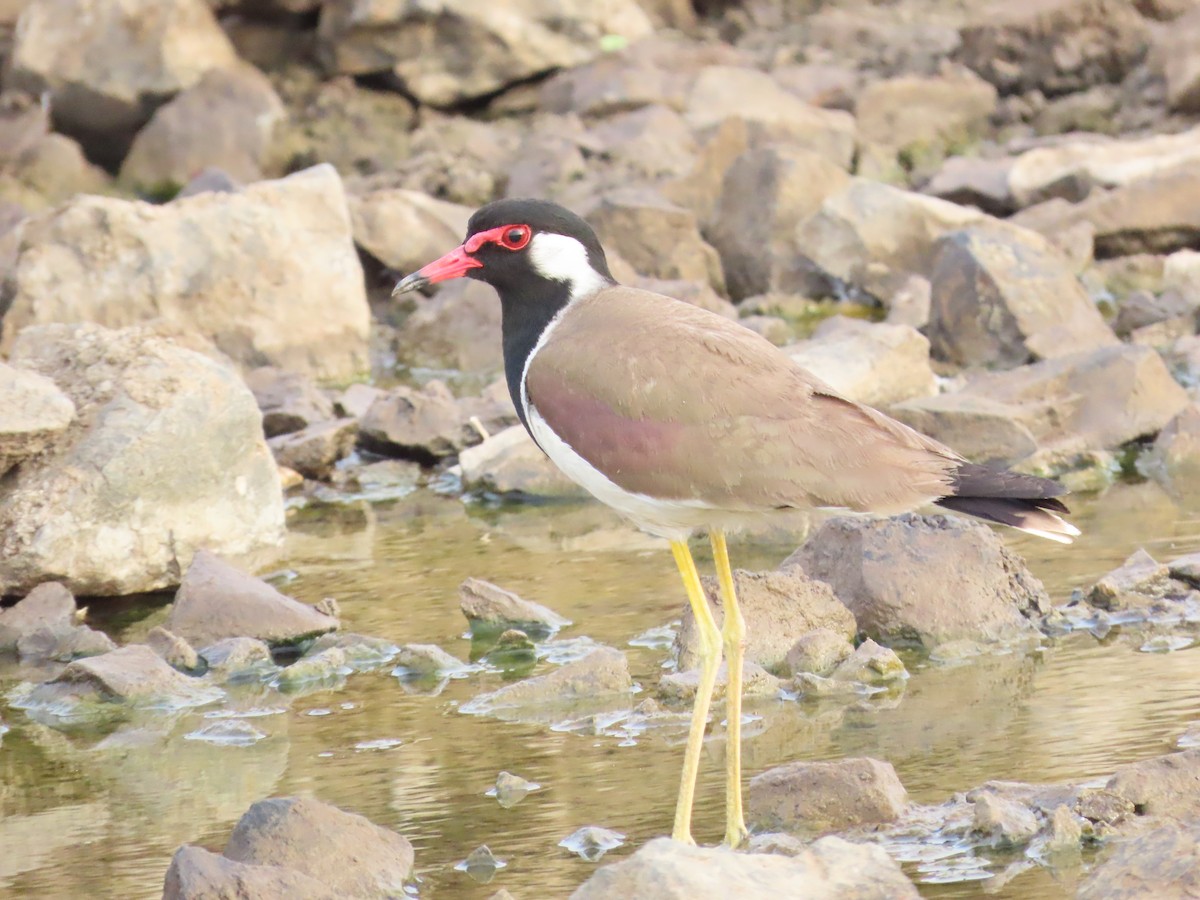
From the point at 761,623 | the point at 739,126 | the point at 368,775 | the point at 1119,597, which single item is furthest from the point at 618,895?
the point at 739,126

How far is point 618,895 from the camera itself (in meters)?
4.52

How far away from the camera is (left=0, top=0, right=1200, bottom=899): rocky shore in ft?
18.5

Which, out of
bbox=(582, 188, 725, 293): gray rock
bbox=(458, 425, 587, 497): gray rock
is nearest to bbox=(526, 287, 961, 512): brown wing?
bbox=(458, 425, 587, 497): gray rock

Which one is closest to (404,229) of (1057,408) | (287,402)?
(287,402)

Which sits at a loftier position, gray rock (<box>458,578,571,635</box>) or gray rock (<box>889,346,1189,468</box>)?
gray rock (<box>889,346,1189,468</box>)

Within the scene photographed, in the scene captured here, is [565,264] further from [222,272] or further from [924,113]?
[924,113]

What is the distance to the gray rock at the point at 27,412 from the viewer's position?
8.59 metres

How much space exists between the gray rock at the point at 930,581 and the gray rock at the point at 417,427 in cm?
405

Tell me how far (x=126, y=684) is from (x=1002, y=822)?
11.7 feet

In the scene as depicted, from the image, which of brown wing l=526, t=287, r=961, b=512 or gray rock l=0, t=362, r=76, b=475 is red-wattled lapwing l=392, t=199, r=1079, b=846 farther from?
gray rock l=0, t=362, r=76, b=475

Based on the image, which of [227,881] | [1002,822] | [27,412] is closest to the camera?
[227,881]

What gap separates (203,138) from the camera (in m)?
17.2

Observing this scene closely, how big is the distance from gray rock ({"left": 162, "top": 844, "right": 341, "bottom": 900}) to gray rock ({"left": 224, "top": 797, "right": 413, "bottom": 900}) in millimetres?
→ 83

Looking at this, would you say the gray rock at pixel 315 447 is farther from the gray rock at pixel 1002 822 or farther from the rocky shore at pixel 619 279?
the gray rock at pixel 1002 822
